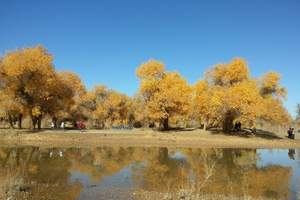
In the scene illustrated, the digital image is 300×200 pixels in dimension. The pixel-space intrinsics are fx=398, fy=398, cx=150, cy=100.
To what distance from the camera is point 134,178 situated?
2636 centimetres

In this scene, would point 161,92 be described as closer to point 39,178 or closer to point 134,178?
point 134,178

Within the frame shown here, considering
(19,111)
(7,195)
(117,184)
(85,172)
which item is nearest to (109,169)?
(85,172)

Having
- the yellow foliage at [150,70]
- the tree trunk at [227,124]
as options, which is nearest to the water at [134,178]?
the tree trunk at [227,124]

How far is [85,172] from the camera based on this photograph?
2903cm

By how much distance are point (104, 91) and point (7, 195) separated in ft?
327

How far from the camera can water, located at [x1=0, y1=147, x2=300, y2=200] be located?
66.1ft

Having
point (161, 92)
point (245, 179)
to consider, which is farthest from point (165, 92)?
point (245, 179)

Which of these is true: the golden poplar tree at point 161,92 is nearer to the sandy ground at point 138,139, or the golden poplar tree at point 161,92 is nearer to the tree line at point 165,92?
the tree line at point 165,92

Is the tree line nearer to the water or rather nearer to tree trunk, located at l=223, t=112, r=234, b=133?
tree trunk, located at l=223, t=112, r=234, b=133

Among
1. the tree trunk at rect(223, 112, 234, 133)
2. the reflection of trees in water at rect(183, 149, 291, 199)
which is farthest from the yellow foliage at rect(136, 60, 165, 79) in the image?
the reflection of trees in water at rect(183, 149, 291, 199)

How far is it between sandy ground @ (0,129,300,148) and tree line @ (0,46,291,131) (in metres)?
4.30

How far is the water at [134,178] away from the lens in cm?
2016

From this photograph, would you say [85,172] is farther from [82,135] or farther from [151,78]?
[151,78]

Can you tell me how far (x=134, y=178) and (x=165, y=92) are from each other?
46.4 meters
